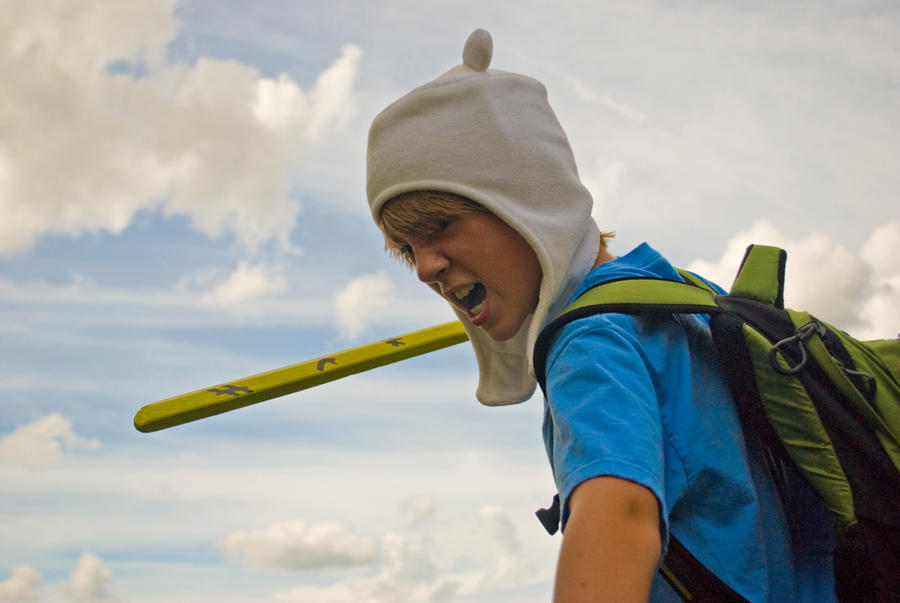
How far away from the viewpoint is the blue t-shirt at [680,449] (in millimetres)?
1634

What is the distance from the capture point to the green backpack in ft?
6.08

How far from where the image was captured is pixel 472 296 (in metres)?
2.63

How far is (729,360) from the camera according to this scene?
1977 millimetres

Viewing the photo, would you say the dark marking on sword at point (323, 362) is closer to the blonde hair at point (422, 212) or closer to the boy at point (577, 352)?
the boy at point (577, 352)

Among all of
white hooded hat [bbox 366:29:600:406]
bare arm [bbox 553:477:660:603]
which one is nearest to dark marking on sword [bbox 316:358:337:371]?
white hooded hat [bbox 366:29:600:406]

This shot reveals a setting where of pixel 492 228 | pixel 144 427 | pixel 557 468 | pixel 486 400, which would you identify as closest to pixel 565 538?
pixel 557 468

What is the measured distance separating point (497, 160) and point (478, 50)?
56 cm

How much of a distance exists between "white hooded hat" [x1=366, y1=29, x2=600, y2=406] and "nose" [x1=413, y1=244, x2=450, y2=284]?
0.65ft

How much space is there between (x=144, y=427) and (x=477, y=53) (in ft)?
6.55

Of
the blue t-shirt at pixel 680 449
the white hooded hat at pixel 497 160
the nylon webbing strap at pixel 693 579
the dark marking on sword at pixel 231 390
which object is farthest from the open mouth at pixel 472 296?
the dark marking on sword at pixel 231 390

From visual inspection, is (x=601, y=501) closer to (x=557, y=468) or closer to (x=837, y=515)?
(x=557, y=468)

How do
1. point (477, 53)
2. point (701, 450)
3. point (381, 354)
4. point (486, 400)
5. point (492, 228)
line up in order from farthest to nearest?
point (381, 354) → point (486, 400) → point (477, 53) → point (492, 228) → point (701, 450)

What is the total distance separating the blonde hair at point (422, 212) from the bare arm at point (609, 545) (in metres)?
1.18

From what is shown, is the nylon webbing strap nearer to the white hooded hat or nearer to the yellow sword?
the white hooded hat
